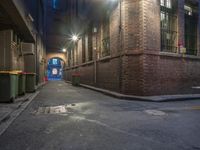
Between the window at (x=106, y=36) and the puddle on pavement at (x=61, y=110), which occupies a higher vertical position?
the window at (x=106, y=36)

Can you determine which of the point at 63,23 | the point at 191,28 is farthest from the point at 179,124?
the point at 63,23

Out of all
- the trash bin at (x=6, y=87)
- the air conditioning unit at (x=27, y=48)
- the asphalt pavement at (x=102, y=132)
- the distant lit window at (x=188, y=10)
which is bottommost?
the asphalt pavement at (x=102, y=132)

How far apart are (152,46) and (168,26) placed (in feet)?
6.94

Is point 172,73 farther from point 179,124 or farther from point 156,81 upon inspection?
point 179,124

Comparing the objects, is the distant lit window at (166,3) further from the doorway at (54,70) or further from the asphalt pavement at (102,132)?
the doorway at (54,70)

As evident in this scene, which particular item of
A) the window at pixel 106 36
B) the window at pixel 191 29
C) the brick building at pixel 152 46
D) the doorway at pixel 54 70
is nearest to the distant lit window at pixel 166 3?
the brick building at pixel 152 46

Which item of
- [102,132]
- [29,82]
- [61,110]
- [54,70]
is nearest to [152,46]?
[61,110]

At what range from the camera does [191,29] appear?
35.2ft

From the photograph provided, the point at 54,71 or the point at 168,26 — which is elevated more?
the point at 168,26

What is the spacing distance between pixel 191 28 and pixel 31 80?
10.6 metres

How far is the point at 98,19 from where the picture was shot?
43.4 feet

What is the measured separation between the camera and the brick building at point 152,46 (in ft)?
27.9

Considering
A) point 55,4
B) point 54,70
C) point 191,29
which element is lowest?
point 54,70

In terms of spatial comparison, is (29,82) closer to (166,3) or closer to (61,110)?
(61,110)
